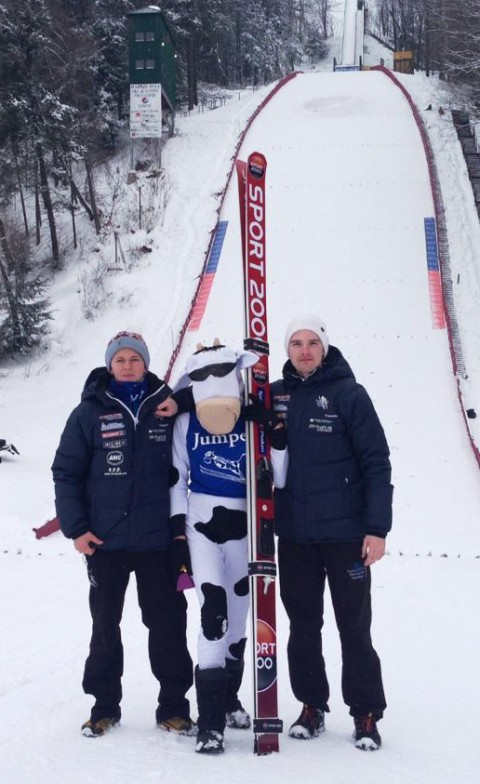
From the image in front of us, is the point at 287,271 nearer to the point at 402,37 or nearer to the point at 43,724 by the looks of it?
the point at 43,724

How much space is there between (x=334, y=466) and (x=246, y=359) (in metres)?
0.59

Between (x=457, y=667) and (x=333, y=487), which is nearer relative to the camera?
(x=333, y=487)

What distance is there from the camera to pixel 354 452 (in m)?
3.41

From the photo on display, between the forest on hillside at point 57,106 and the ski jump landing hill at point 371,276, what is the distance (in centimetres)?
348

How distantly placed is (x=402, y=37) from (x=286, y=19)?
36.6ft

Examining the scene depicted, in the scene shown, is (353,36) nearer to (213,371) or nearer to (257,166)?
(257,166)

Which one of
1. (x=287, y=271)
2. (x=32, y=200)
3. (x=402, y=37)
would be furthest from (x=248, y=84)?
(x=287, y=271)

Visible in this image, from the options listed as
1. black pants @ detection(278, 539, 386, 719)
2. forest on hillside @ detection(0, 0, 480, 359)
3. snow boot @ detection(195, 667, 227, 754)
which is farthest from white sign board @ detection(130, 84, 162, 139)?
snow boot @ detection(195, 667, 227, 754)

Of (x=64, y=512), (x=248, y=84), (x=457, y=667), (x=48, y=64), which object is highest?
(x=248, y=84)

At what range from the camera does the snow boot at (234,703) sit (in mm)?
3521

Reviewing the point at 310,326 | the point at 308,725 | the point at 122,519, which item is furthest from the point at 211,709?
the point at 310,326

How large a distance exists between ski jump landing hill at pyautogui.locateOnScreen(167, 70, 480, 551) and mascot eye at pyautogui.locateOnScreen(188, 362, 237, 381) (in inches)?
190

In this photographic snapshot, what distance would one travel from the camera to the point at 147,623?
3.54m

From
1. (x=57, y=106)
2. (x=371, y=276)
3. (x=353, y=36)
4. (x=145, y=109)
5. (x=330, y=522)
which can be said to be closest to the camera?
(x=330, y=522)
